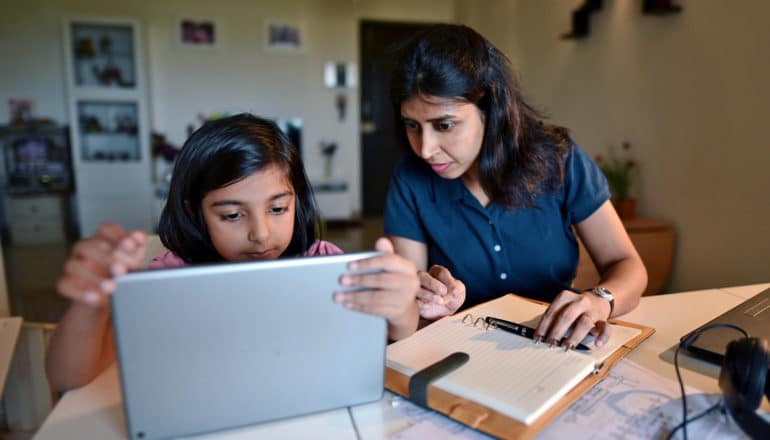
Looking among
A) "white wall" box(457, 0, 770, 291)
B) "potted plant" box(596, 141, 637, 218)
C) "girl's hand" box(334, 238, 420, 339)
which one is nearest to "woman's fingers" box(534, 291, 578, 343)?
"girl's hand" box(334, 238, 420, 339)

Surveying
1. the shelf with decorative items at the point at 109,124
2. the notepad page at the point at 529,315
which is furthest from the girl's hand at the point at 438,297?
the shelf with decorative items at the point at 109,124

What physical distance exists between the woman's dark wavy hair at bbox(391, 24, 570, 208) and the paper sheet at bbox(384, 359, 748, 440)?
A: 60cm

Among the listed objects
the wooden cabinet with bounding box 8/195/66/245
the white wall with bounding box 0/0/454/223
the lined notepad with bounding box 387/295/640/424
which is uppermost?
the white wall with bounding box 0/0/454/223

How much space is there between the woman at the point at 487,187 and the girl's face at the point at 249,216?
34cm

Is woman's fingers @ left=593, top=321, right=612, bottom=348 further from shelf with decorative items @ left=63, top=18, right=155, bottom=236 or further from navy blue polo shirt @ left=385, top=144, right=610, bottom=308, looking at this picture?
shelf with decorative items @ left=63, top=18, right=155, bottom=236

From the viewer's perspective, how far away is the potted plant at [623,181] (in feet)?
8.33

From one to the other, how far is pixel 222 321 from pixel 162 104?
4.91 m

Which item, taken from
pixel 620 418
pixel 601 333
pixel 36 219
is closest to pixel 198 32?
pixel 36 219

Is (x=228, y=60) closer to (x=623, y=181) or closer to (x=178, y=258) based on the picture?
(x=623, y=181)

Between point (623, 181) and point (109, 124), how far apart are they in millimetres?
4215

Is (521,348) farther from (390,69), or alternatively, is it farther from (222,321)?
(390,69)

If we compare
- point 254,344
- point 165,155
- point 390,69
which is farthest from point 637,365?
point 165,155

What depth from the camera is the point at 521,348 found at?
0.75 m

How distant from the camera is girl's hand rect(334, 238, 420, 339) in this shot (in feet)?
1.92
